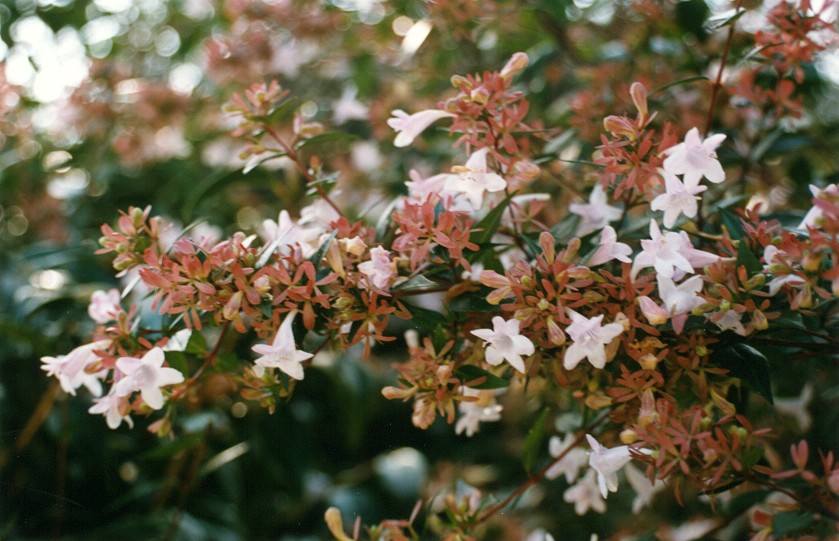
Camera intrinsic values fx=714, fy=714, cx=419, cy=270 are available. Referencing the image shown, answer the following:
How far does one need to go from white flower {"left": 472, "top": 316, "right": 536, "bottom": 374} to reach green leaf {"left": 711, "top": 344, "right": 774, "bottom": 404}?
0.22 m

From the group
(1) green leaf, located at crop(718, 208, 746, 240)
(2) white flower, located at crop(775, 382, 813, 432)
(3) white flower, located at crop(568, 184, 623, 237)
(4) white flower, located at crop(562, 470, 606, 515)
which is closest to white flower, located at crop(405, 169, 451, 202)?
(3) white flower, located at crop(568, 184, 623, 237)

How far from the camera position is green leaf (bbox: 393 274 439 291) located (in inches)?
30.0

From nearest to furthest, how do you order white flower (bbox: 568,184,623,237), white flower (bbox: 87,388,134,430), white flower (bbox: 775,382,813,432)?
white flower (bbox: 87,388,134,430)
white flower (bbox: 568,184,623,237)
white flower (bbox: 775,382,813,432)

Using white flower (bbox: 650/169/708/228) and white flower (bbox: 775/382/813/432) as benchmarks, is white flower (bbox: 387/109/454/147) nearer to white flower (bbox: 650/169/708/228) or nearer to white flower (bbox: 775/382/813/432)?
white flower (bbox: 650/169/708/228)

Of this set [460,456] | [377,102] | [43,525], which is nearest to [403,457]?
[460,456]

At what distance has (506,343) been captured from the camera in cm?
74

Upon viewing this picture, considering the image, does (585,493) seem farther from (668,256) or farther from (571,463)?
(668,256)

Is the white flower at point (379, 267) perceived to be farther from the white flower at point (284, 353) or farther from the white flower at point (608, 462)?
the white flower at point (608, 462)

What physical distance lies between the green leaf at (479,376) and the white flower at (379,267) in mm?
147

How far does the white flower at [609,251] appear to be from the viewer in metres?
0.75

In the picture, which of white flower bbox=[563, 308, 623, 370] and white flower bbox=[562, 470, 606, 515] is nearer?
white flower bbox=[563, 308, 623, 370]

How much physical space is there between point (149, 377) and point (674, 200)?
593 millimetres

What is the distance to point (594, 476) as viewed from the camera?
991 mm

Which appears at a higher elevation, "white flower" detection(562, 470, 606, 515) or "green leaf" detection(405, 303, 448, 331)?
"green leaf" detection(405, 303, 448, 331)
